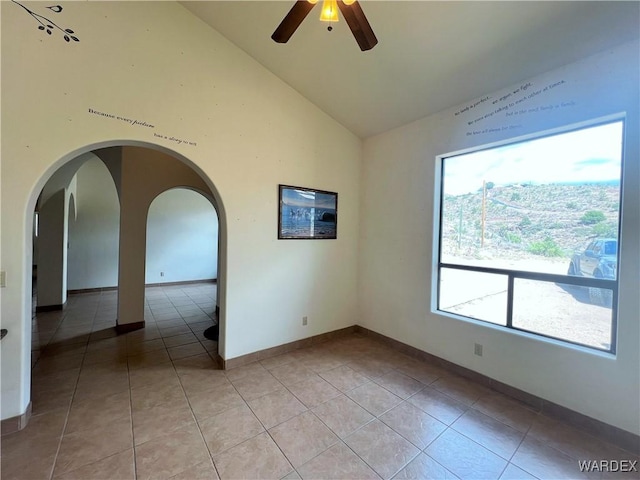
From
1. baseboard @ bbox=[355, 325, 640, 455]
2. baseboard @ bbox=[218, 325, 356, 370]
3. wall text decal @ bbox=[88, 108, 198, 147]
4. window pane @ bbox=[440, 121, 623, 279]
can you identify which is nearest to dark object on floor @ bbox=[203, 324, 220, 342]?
baseboard @ bbox=[218, 325, 356, 370]

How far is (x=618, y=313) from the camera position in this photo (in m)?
1.97

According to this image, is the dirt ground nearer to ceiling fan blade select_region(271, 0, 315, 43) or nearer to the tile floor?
the tile floor

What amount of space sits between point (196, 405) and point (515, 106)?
4.03 m

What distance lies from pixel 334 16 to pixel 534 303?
2.90 meters

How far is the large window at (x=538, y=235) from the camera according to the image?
2096 millimetres

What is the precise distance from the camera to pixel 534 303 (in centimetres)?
245

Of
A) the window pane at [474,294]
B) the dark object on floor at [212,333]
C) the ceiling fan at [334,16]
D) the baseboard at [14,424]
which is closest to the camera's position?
the ceiling fan at [334,16]

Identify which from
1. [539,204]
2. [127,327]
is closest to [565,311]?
[539,204]

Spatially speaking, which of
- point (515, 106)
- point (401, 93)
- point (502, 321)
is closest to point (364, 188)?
→ point (401, 93)

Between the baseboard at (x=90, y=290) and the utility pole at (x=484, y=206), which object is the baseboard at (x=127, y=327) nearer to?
the baseboard at (x=90, y=290)

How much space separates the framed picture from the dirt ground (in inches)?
65.2

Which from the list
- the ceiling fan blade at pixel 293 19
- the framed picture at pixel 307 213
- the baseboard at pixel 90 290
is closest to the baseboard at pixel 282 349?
the framed picture at pixel 307 213

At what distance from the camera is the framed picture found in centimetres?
329

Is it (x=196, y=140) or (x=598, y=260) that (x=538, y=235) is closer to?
(x=598, y=260)
